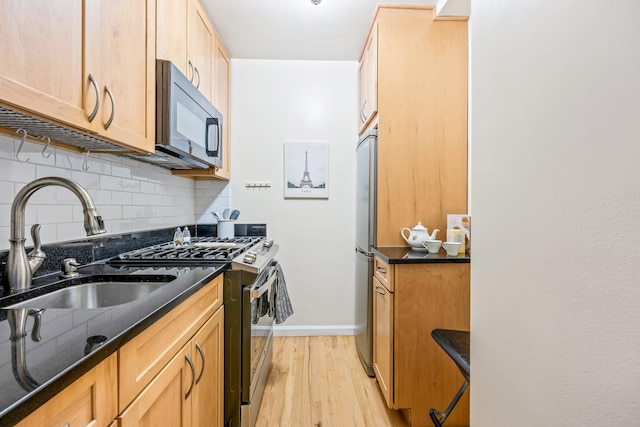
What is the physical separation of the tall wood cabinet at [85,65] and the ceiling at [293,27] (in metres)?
0.97

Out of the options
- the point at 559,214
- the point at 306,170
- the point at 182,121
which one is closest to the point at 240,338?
the point at 182,121

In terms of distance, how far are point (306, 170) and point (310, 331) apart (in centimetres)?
148

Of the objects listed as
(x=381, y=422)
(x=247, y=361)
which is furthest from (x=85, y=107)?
(x=381, y=422)

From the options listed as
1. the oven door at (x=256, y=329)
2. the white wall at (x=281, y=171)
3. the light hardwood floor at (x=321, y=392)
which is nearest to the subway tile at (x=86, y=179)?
the oven door at (x=256, y=329)

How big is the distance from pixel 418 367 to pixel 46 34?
200cm

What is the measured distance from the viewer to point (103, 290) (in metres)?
1.16

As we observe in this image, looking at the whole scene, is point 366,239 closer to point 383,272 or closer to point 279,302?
point 383,272

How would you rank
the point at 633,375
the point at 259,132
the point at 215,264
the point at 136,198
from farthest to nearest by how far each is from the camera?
the point at 259,132 → the point at 136,198 → the point at 215,264 → the point at 633,375

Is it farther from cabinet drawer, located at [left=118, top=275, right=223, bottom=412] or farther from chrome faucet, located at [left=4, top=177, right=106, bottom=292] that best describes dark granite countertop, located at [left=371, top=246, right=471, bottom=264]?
chrome faucet, located at [left=4, top=177, right=106, bottom=292]

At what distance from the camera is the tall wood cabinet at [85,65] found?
0.73 meters

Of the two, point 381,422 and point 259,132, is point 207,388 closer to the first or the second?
point 381,422

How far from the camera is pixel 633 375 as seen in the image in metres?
0.37

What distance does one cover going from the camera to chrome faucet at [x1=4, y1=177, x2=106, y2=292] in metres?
0.90

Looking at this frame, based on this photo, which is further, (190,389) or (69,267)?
(69,267)
